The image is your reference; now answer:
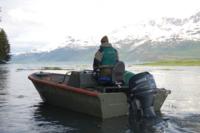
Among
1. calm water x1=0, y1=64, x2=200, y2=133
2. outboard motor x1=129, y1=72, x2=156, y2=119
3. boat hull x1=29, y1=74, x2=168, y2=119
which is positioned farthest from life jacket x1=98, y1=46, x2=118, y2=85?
calm water x1=0, y1=64, x2=200, y2=133

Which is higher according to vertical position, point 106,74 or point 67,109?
point 106,74

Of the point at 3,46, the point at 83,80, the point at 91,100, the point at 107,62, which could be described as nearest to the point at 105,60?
the point at 107,62

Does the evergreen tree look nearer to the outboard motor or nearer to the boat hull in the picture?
the boat hull

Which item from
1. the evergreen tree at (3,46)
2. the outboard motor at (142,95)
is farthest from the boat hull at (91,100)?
the evergreen tree at (3,46)

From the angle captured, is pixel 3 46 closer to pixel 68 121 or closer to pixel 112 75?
pixel 68 121

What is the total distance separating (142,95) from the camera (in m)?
15.7

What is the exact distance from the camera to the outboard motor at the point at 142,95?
51.5 feet

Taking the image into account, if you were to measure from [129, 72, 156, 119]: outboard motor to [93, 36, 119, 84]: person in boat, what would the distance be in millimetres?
1612

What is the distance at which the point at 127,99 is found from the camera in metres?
16.8

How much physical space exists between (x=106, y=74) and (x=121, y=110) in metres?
1.58

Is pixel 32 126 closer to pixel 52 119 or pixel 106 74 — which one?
pixel 52 119

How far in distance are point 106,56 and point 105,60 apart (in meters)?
0.17

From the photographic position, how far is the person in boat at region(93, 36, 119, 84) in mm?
17422

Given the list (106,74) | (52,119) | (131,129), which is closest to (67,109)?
(52,119)
